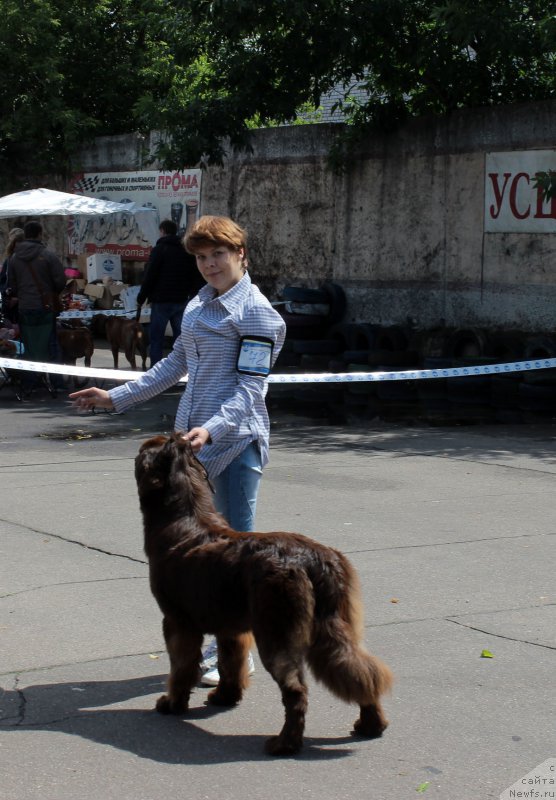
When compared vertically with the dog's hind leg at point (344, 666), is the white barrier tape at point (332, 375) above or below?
above

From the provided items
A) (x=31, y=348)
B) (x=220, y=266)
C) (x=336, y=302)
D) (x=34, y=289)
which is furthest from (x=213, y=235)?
(x=336, y=302)

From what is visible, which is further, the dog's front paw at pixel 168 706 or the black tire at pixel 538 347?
the black tire at pixel 538 347

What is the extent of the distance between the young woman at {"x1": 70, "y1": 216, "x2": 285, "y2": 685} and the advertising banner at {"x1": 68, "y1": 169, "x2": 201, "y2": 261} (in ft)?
51.2

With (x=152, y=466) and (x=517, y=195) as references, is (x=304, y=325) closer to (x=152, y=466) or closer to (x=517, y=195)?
(x=517, y=195)

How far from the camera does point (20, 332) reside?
48.4ft

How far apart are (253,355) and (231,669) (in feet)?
4.22

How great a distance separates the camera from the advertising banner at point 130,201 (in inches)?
850

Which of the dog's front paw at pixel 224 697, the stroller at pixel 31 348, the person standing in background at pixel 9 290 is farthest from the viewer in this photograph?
the person standing in background at pixel 9 290

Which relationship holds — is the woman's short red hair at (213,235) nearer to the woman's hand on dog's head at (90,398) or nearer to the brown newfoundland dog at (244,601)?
the woman's hand on dog's head at (90,398)

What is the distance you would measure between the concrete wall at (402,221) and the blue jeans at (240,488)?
11.5 m

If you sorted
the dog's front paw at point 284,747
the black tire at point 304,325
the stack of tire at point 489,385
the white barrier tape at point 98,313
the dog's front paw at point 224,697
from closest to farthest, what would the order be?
the dog's front paw at point 284,747 < the dog's front paw at point 224,697 < the stack of tire at point 489,385 < the white barrier tape at point 98,313 < the black tire at point 304,325

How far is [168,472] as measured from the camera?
4.60 meters

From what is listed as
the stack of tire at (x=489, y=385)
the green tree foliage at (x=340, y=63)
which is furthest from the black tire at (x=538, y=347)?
the green tree foliage at (x=340, y=63)

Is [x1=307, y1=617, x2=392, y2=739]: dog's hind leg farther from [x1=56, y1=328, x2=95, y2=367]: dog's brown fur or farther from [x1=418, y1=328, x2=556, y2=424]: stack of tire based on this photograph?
[x1=56, y1=328, x2=95, y2=367]: dog's brown fur
